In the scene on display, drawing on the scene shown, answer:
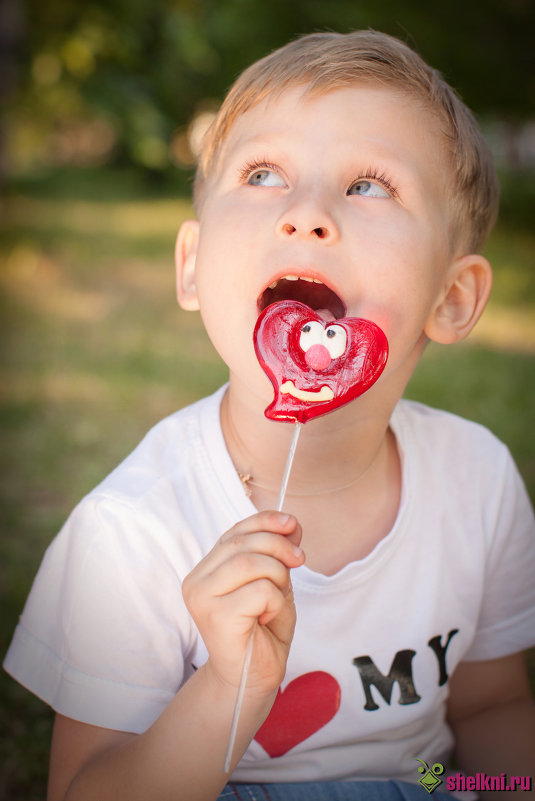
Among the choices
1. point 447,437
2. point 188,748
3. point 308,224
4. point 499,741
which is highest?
point 308,224

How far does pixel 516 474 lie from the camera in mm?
1851

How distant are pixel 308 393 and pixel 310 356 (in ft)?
0.19

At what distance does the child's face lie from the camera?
52.7 inches

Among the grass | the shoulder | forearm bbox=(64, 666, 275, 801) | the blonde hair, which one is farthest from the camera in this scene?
the grass

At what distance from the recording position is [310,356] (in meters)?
1.26

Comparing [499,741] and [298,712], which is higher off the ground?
[298,712]

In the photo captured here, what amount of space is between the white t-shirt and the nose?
46 centimetres

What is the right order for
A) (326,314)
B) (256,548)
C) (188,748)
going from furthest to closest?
(326,314) < (188,748) < (256,548)

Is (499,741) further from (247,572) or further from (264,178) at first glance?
(264,178)

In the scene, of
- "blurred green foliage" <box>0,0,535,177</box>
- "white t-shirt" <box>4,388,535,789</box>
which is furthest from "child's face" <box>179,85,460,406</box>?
"blurred green foliage" <box>0,0,535,177</box>

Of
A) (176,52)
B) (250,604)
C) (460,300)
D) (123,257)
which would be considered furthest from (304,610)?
(176,52)

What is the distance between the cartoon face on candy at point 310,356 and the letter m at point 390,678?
0.55 m

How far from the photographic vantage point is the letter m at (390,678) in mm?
1535

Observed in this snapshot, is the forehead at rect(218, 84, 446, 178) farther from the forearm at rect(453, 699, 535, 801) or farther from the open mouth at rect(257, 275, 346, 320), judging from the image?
the forearm at rect(453, 699, 535, 801)
